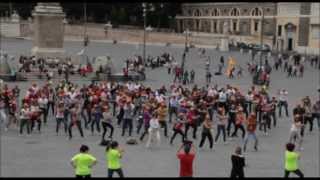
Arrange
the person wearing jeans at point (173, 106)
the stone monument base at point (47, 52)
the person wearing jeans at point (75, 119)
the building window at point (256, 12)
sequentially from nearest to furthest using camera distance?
1. the person wearing jeans at point (75, 119)
2. the person wearing jeans at point (173, 106)
3. the stone monument base at point (47, 52)
4. the building window at point (256, 12)

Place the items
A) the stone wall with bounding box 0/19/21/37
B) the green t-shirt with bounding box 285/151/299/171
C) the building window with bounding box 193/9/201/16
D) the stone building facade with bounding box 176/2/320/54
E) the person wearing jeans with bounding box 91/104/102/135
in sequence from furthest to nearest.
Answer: the building window with bounding box 193/9/201/16 → the stone building facade with bounding box 176/2/320/54 → the stone wall with bounding box 0/19/21/37 → the person wearing jeans with bounding box 91/104/102/135 → the green t-shirt with bounding box 285/151/299/171

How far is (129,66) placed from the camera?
137ft

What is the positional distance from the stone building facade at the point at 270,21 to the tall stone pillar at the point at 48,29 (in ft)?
127

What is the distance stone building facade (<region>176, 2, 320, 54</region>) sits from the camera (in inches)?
3290

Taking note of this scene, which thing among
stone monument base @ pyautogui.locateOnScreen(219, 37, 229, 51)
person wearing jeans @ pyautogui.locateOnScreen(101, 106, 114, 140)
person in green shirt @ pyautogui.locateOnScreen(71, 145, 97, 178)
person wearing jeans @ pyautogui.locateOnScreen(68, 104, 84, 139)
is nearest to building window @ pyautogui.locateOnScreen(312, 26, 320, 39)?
stone monument base @ pyautogui.locateOnScreen(219, 37, 229, 51)

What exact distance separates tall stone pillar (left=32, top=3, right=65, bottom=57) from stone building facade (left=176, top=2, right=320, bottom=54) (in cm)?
3876

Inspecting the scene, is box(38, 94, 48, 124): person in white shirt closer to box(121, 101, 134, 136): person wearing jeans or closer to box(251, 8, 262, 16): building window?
box(121, 101, 134, 136): person wearing jeans

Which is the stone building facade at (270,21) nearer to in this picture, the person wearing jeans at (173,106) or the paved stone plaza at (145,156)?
the person wearing jeans at (173,106)

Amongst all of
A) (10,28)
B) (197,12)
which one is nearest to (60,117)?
(10,28)

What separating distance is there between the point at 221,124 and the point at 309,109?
4.44 m

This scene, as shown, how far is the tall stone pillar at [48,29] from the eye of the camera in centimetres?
3872

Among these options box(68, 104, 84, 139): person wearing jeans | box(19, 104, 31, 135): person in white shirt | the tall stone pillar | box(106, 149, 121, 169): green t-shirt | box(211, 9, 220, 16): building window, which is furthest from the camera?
box(211, 9, 220, 16): building window

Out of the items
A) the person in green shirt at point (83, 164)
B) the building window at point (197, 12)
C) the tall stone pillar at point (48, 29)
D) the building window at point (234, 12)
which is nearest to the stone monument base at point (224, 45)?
the building window at point (234, 12)

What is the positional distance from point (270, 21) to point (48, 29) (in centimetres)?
5631
